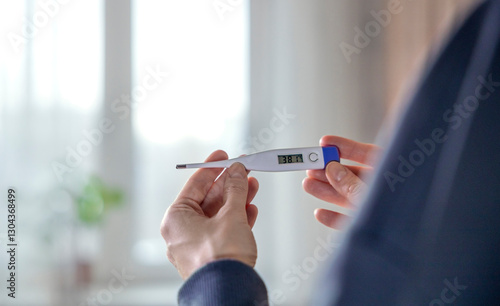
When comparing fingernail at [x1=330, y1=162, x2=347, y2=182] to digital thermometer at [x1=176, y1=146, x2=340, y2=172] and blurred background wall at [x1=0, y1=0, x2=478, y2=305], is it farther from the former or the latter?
blurred background wall at [x1=0, y1=0, x2=478, y2=305]

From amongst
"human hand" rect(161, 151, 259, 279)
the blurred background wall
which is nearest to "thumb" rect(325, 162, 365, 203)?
"human hand" rect(161, 151, 259, 279)

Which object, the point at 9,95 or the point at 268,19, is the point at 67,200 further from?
the point at 268,19

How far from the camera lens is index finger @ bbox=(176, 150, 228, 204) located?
0.72 metres

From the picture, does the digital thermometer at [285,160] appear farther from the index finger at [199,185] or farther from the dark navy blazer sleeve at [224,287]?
the dark navy blazer sleeve at [224,287]

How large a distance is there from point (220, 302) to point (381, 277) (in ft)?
0.55

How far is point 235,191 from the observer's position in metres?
0.67

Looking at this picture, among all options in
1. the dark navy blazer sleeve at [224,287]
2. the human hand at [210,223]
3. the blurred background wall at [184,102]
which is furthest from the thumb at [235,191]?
the blurred background wall at [184,102]

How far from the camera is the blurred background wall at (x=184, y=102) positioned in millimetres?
1709

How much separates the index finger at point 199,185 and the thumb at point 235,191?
0.04 meters

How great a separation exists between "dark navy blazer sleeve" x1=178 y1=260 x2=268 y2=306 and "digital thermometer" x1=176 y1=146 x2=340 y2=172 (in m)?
0.40

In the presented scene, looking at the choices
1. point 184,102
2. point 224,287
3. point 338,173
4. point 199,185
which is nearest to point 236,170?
point 199,185

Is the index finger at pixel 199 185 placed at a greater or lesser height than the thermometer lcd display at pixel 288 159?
lesser

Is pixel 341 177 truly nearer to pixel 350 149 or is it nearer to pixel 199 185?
pixel 350 149

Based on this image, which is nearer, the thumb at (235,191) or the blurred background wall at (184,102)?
the thumb at (235,191)
